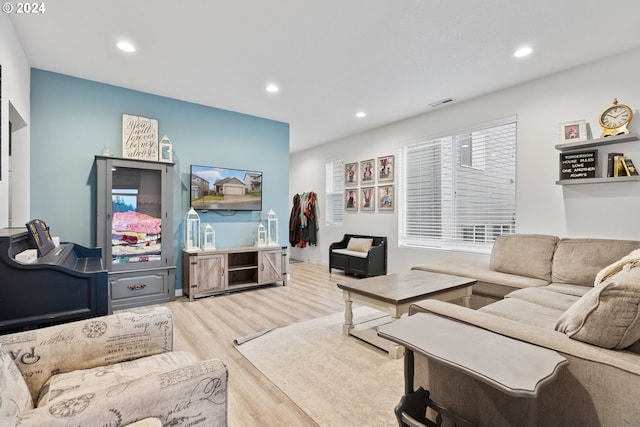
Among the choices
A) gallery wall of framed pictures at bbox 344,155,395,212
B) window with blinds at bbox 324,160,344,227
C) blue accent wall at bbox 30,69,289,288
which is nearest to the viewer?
blue accent wall at bbox 30,69,289,288

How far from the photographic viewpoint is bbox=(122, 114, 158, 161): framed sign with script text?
3619 millimetres

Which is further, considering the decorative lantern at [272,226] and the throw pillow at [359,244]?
the throw pillow at [359,244]

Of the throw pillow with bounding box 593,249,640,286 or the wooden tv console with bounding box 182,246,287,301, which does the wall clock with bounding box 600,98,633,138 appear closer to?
the throw pillow with bounding box 593,249,640,286

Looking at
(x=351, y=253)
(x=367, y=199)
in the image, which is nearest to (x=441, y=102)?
(x=367, y=199)

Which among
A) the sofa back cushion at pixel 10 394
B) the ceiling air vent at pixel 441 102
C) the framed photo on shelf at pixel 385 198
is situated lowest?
the sofa back cushion at pixel 10 394

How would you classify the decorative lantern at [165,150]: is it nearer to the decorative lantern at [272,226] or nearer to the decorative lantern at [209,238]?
the decorative lantern at [209,238]

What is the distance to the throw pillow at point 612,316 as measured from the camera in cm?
105

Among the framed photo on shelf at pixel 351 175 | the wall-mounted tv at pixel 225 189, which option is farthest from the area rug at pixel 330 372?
the framed photo on shelf at pixel 351 175

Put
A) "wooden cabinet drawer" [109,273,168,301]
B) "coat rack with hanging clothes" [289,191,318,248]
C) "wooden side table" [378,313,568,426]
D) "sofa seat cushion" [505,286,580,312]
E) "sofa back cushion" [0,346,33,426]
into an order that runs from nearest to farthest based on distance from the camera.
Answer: "sofa back cushion" [0,346,33,426] < "wooden side table" [378,313,568,426] < "sofa seat cushion" [505,286,580,312] < "wooden cabinet drawer" [109,273,168,301] < "coat rack with hanging clothes" [289,191,318,248]

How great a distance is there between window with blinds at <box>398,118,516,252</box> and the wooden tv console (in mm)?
2120

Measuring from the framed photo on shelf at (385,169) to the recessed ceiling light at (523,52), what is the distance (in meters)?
2.41

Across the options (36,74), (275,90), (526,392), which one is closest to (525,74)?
(275,90)

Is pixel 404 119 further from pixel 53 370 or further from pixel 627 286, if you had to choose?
pixel 53 370

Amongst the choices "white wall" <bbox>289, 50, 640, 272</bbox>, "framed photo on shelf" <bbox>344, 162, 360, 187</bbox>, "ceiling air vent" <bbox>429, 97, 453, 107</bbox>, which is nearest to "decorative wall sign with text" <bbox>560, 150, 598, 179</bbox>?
"white wall" <bbox>289, 50, 640, 272</bbox>
